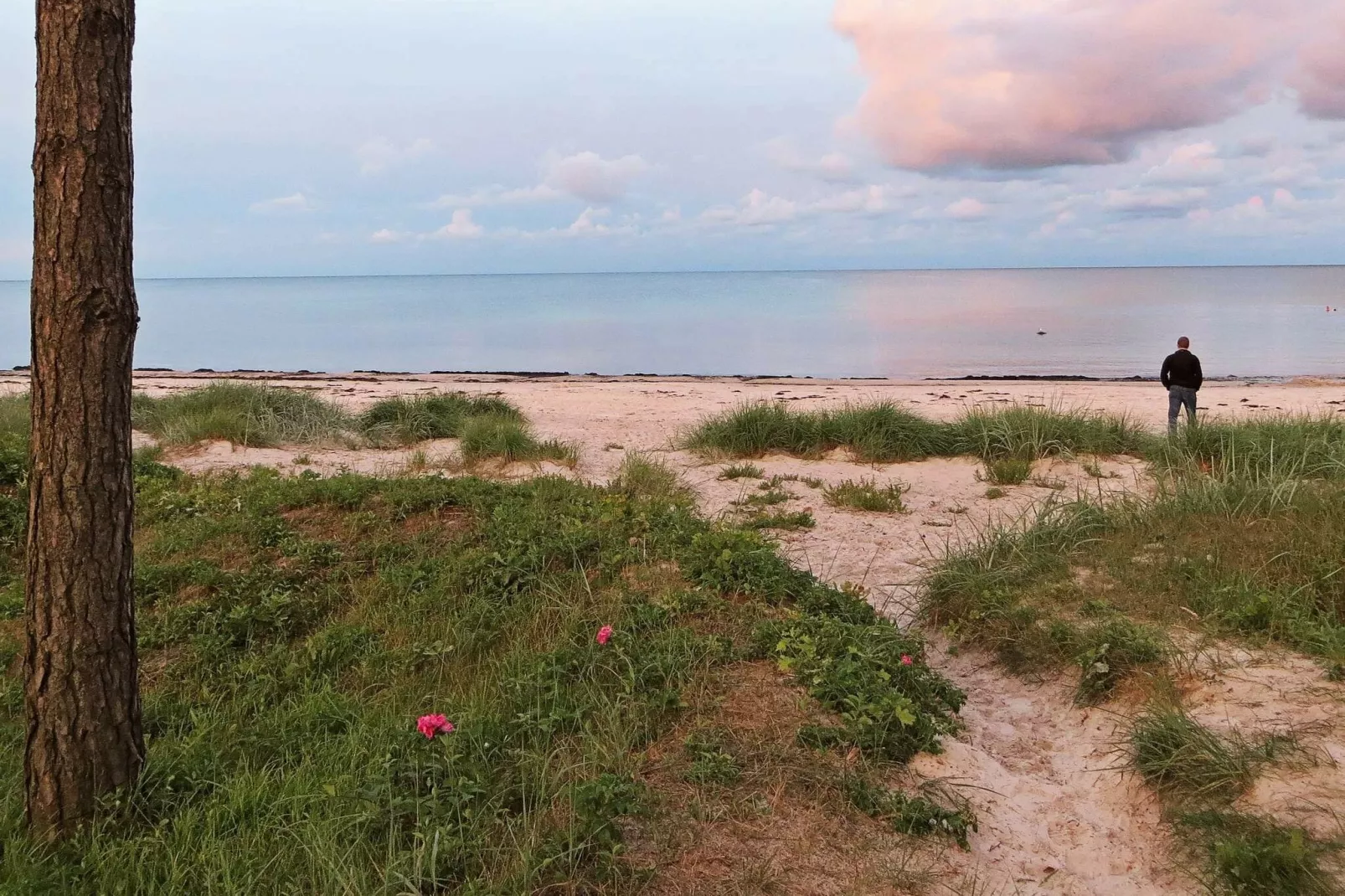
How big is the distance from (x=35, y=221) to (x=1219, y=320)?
193 feet

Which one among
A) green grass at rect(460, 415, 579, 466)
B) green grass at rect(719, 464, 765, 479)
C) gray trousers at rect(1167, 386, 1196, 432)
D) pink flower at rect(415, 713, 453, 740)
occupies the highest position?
gray trousers at rect(1167, 386, 1196, 432)

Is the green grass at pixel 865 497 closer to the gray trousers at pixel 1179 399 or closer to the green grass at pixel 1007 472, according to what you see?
the green grass at pixel 1007 472

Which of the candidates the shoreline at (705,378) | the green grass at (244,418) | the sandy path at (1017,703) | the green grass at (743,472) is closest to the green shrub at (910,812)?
the sandy path at (1017,703)

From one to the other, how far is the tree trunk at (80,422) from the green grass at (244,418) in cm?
818

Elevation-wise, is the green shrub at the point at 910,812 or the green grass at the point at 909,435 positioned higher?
the green grass at the point at 909,435

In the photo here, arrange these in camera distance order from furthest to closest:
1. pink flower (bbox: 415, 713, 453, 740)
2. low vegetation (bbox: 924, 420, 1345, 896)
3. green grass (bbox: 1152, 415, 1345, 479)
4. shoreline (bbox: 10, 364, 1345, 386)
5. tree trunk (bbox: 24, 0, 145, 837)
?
shoreline (bbox: 10, 364, 1345, 386) → green grass (bbox: 1152, 415, 1345, 479) → pink flower (bbox: 415, 713, 453, 740) → low vegetation (bbox: 924, 420, 1345, 896) → tree trunk (bbox: 24, 0, 145, 837)

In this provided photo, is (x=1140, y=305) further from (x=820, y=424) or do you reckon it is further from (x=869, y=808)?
(x=869, y=808)

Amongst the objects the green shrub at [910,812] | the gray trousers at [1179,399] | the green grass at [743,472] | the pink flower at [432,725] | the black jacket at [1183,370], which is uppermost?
the black jacket at [1183,370]

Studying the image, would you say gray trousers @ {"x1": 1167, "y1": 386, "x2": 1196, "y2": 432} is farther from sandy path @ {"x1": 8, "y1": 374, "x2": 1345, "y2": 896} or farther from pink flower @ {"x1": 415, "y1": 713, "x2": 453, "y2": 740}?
pink flower @ {"x1": 415, "y1": 713, "x2": 453, "y2": 740}

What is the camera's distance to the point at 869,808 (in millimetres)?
3340

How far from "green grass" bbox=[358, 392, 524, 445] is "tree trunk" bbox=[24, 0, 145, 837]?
827 cm

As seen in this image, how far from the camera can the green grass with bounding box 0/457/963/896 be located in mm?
2908

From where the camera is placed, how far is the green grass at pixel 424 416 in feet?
38.8

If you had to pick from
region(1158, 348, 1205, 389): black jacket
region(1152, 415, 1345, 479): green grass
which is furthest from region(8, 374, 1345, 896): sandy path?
region(1158, 348, 1205, 389): black jacket
